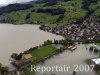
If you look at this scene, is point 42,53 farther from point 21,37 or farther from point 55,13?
point 55,13

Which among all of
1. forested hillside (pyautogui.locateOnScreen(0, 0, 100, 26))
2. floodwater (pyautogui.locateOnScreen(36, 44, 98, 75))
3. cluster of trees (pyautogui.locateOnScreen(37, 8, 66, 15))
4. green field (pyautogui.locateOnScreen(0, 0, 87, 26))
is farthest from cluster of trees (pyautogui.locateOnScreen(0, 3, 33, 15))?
floodwater (pyautogui.locateOnScreen(36, 44, 98, 75))

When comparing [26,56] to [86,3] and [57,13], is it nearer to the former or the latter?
[57,13]

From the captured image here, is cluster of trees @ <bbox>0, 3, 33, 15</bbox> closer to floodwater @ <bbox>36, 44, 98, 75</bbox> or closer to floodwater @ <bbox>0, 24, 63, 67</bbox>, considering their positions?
floodwater @ <bbox>0, 24, 63, 67</bbox>

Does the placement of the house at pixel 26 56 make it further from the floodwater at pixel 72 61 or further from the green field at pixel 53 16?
the green field at pixel 53 16

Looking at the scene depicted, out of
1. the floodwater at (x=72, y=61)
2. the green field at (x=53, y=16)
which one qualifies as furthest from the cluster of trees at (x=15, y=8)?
the floodwater at (x=72, y=61)

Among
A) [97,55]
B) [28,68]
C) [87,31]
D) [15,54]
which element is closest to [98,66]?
[97,55]

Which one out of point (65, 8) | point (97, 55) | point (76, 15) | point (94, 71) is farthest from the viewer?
point (65, 8)
